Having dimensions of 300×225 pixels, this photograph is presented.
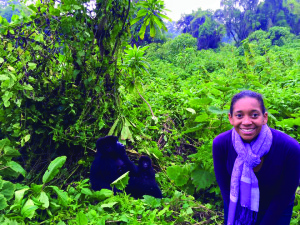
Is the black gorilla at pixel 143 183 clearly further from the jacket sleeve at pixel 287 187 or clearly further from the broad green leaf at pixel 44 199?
the jacket sleeve at pixel 287 187

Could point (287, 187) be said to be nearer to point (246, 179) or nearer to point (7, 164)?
point (246, 179)

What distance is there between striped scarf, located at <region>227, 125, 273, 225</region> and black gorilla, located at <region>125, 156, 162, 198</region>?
0.85 m

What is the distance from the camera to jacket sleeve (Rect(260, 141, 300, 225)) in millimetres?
1219

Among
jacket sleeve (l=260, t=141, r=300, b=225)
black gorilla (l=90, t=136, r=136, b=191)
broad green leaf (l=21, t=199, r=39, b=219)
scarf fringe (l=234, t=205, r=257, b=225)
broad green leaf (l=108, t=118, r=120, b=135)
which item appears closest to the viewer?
jacket sleeve (l=260, t=141, r=300, b=225)

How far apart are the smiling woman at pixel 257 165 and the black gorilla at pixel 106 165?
3.27ft

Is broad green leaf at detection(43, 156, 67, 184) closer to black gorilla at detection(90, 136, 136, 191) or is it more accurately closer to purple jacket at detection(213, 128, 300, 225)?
black gorilla at detection(90, 136, 136, 191)

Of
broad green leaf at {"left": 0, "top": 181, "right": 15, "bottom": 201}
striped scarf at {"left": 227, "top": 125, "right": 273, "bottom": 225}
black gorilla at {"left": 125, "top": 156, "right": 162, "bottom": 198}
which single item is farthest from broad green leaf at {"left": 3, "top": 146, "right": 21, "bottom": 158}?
striped scarf at {"left": 227, "top": 125, "right": 273, "bottom": 225}

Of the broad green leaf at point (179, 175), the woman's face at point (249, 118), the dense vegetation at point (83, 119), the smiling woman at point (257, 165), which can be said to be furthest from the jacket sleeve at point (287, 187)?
the broad green leaf at point (179, 175)

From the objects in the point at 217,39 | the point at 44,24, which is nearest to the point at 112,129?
the point at 44,24

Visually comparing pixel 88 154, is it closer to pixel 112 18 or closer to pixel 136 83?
pixel 136 83

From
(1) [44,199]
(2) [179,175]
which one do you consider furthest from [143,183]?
(1) [44,199]

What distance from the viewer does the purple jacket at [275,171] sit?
1.23m

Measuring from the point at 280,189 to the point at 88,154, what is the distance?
192cm

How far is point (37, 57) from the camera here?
7.84ft
